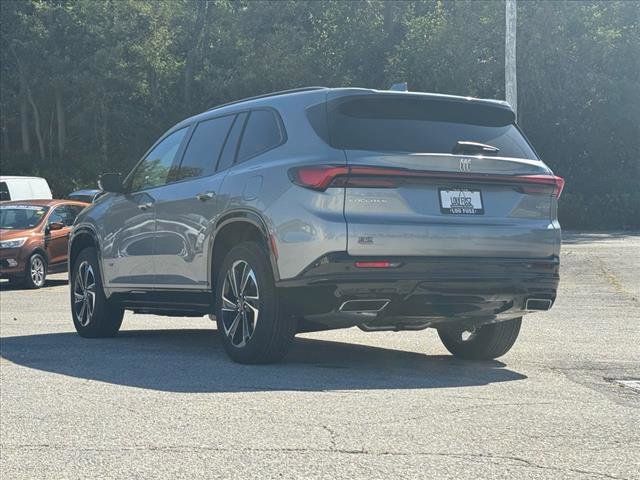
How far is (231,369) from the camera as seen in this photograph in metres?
9.25

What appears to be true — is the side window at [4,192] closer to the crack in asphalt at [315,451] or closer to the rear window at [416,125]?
the rear window at [416,125]

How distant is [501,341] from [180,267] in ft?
8.70

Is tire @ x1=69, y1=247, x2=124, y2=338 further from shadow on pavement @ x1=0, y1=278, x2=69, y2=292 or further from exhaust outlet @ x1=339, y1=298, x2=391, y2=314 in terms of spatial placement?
shadow on pavement @ x1=0, y1=278, x2=69, y2=292

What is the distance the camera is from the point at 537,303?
916cm

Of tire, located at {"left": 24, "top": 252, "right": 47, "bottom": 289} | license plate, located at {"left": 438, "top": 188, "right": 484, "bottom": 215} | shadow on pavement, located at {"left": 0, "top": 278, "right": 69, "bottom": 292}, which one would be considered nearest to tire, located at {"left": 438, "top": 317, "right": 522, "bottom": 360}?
license plate, located at {"left": 438, "top": 188, "right": 484, "bottom": 215}

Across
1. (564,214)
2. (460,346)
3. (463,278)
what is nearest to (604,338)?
(460,346)

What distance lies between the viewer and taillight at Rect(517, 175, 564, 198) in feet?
30.2

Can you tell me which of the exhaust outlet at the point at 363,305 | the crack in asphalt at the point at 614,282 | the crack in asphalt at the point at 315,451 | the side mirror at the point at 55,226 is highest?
the exhaust outlet at the point at 363,305

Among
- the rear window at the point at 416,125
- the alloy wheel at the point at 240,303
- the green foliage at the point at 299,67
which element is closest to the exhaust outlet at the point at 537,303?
the rear window at the point at 416,125

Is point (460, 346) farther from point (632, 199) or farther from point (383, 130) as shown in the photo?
point (632, 199)

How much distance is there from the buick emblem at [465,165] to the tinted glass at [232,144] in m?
1.93

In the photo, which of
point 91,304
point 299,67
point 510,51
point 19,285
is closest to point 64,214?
point 19,285

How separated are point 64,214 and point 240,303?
587 inches

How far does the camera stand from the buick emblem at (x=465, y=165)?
8.91 metres
